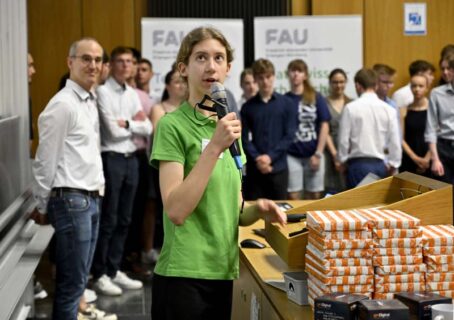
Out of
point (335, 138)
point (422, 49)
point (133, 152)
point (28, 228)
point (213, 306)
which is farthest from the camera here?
point (422, 49)

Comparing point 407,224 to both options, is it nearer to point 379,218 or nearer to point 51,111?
point 379,218

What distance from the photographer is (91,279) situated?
20.9 feet

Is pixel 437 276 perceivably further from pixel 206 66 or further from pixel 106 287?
pixel 106 287

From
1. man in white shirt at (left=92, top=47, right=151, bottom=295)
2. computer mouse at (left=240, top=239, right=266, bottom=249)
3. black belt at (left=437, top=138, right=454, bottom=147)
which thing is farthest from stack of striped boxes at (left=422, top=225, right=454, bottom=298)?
black belt at (left=437, top=138, right=454, bottom=147)

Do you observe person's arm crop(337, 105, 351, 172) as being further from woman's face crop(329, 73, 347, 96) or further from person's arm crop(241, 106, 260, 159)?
woman's face crop(329, 73, 347, 96)

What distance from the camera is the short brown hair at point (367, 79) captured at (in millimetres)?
6508

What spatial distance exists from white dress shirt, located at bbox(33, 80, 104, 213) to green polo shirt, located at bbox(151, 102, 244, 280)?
6.03 feet

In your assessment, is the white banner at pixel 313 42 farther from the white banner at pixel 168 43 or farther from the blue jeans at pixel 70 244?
the blue jeans at pixel 70 244

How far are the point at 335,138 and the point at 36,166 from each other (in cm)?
395

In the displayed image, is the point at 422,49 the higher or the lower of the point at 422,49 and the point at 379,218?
the higher

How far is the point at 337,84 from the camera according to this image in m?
7.71

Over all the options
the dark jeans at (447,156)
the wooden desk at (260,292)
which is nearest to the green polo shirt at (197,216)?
the wooden desk at (260,292)

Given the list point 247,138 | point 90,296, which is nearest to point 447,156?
point 247,138

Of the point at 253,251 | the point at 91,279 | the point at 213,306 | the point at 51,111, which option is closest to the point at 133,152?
the point at 91,279
